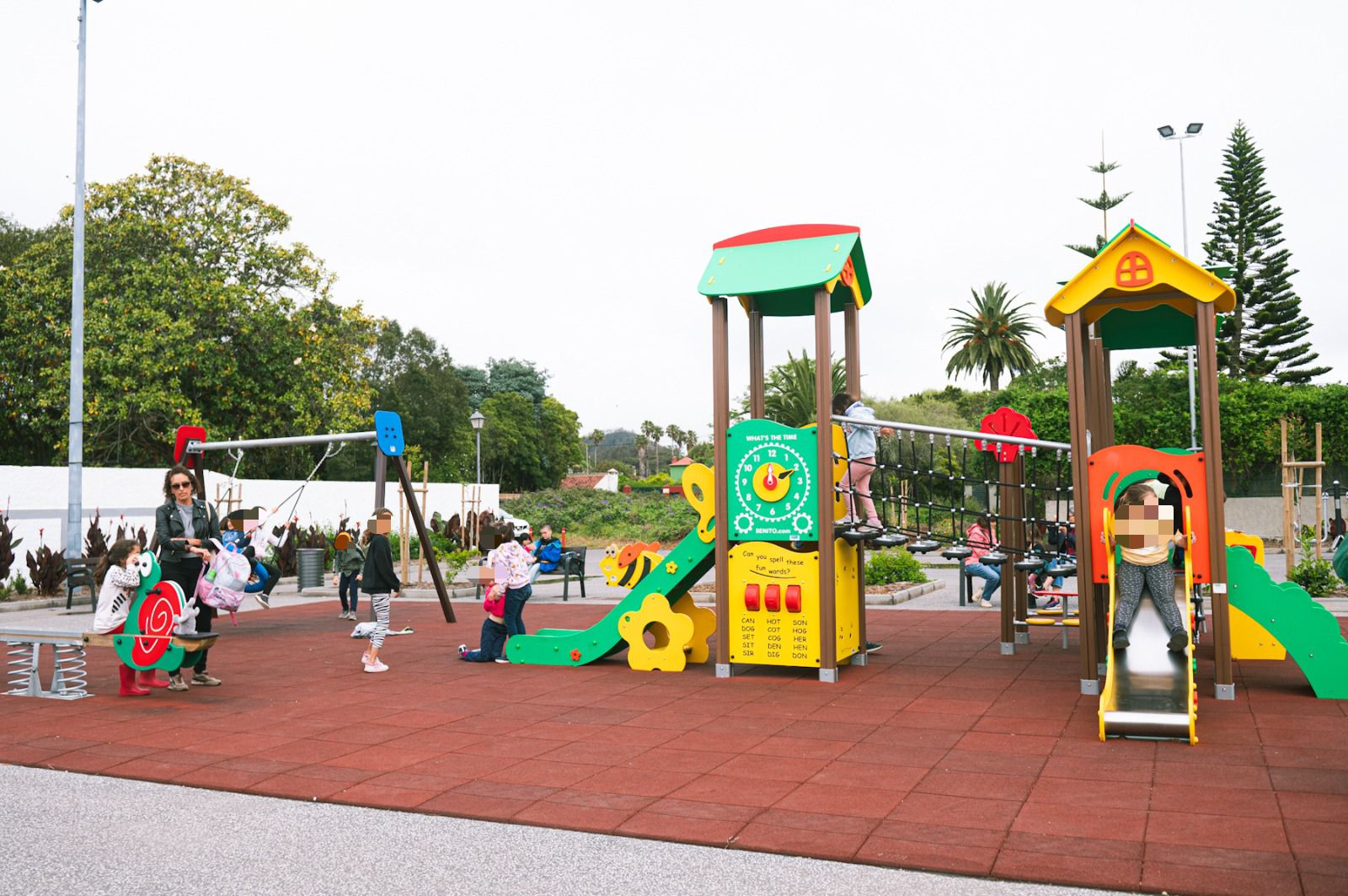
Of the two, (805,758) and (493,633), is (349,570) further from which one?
(805,758)

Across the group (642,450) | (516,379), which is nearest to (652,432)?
(642,450)

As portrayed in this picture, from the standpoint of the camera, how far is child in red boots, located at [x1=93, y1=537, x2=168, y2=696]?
8305 millimetres

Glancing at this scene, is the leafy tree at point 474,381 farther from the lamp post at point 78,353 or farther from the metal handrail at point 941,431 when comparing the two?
the metal handrail at point 941,431

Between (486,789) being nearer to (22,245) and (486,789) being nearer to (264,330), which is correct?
(264,330)

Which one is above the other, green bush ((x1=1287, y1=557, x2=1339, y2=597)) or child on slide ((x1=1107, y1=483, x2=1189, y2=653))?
child on slide ((x1=1107, y1=483, x2=1189, y2=653))

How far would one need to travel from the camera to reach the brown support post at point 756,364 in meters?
10.4

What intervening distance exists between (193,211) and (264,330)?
3.45m

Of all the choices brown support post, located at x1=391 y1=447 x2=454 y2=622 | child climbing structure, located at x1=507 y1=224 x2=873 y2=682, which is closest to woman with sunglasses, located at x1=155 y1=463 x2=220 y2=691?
child climbing structure, located at x1=507 y1=224 x2=873 y2=682

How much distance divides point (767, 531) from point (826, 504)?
23.7 inches

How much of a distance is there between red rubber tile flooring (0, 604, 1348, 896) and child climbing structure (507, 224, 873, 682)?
1.11 feet

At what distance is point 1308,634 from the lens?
759 centimetres

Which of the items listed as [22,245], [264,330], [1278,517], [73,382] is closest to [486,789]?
[73,382]

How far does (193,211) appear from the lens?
27328 mm

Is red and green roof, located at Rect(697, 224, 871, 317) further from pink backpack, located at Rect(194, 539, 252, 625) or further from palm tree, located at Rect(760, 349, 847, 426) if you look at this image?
palm tree, located at Rect(760, 349, 847, 426)
